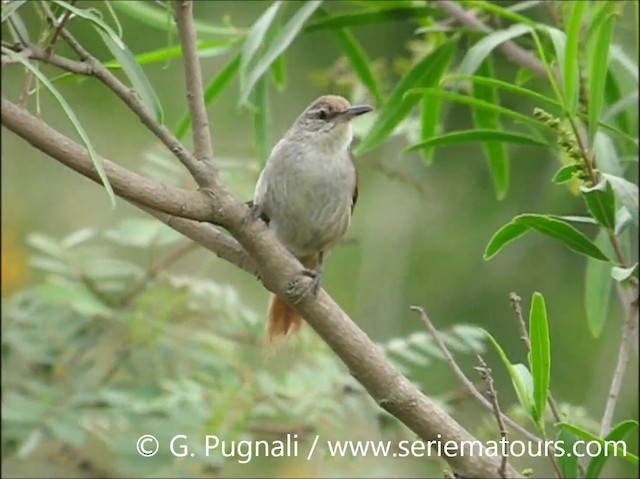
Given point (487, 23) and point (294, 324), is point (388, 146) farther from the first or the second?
point (294, 324)

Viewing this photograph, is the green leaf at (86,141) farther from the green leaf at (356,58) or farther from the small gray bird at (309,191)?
the green leaf at (356,58)

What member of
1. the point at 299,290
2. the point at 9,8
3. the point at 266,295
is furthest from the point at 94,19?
the point at 266,295

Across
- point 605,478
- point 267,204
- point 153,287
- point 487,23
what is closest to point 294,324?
point 267,204

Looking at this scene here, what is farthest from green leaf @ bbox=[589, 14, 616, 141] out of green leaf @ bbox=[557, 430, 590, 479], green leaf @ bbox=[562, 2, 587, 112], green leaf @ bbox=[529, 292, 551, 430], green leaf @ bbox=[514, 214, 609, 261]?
→ green leaf @ bbox=[557, 430, 590, 479]

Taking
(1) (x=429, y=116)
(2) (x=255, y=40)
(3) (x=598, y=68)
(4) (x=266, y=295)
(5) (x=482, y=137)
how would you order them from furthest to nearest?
1. (4) (x=266, y=295)
2. (1) (x=429, y=116)
3. (2) (x=255, y=40)
4. (5) (x=482, y=137)
5. (3) (x=598, y=68)

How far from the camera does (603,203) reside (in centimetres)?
173

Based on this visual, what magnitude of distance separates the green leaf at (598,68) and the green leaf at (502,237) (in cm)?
18

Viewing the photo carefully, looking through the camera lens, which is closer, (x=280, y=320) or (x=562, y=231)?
(x=562, y=231)

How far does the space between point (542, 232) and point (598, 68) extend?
269mm

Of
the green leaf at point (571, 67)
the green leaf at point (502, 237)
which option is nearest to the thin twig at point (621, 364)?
the green leaf at point (502, 237)

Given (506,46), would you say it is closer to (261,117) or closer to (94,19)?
(261,117)

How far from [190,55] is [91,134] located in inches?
107

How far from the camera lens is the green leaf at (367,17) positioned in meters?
2.48
